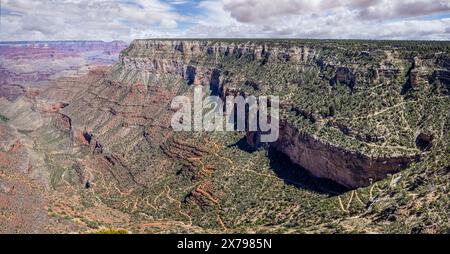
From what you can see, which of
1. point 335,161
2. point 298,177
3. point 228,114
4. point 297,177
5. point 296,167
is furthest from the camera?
point 228,114

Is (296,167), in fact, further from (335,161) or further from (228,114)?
(228,114)

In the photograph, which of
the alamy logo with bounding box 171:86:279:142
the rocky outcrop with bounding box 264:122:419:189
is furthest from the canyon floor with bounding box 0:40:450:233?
the alamy logo with bounding box 171:86:279:142

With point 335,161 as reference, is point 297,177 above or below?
below

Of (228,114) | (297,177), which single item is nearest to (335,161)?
(297,177)

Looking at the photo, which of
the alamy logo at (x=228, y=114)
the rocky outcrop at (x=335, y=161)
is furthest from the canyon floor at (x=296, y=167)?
the alamy logo at (x=228, y=114)
